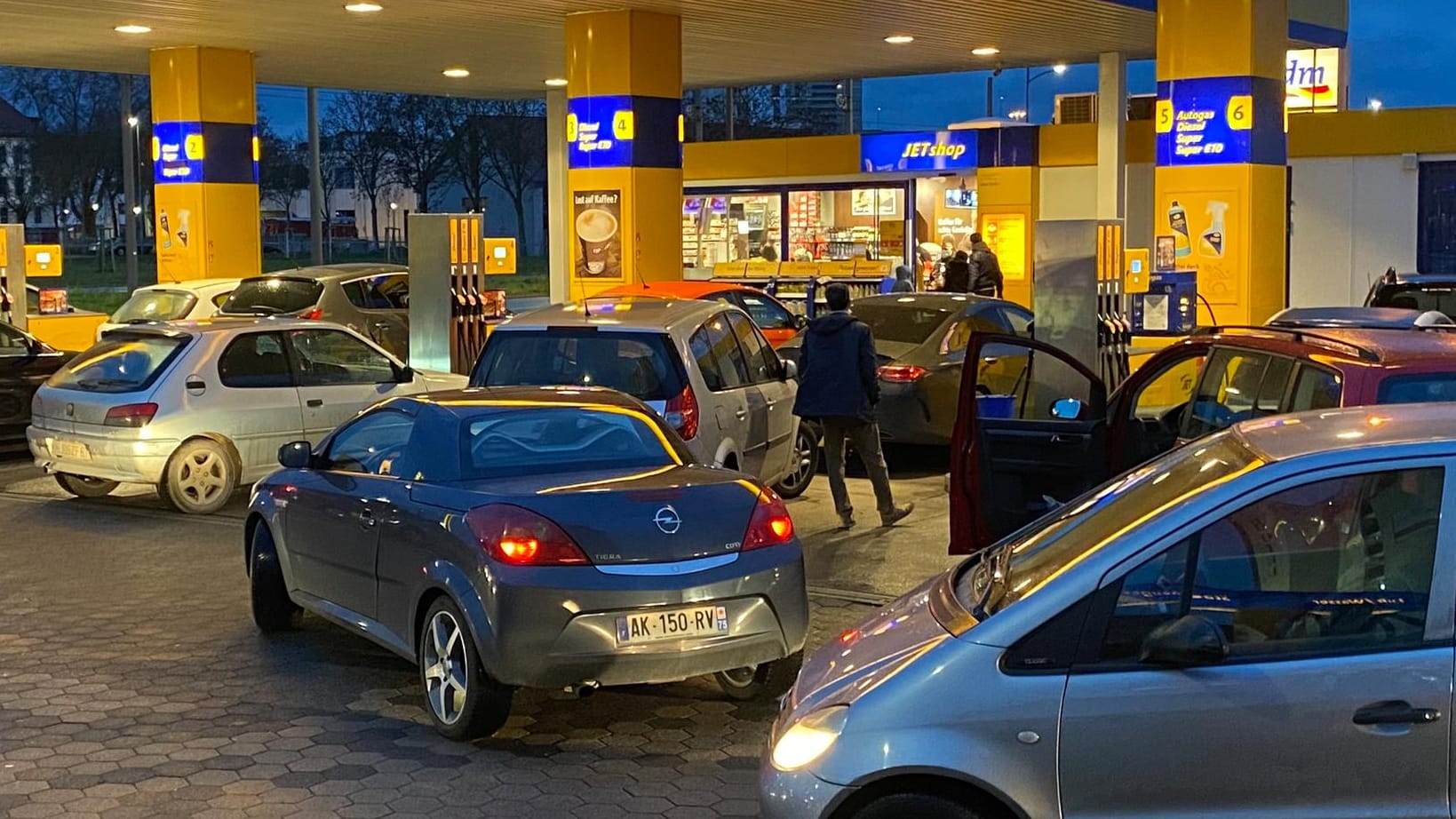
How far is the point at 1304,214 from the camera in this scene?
2980 centimetres

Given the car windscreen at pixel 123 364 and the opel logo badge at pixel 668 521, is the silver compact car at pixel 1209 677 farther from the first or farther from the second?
the car windscreen at pixel 123 364

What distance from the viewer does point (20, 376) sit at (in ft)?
49.6

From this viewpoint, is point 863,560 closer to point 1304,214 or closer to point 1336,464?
point 1336,464

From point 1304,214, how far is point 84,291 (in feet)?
97.9

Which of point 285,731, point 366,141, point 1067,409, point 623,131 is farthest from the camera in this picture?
point 366,141

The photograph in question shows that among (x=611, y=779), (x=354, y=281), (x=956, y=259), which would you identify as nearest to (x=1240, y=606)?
(x=611, y=779)

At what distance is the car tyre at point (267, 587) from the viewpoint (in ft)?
27.2

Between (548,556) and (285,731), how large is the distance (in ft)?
4.66

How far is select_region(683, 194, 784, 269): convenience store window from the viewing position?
33.4 m

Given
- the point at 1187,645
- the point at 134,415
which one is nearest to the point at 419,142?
the point at 134,415

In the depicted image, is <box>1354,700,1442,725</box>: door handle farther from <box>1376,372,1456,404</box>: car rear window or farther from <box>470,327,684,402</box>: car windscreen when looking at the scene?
<box>470,327,684,402</box>: car windscreen

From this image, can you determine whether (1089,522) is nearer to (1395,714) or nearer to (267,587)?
(1395,714)

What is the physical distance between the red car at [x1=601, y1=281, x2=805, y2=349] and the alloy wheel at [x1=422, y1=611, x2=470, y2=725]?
8279 mm

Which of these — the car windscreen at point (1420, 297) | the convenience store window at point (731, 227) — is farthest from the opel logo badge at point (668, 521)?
the convenience store window at point (731, 227)
